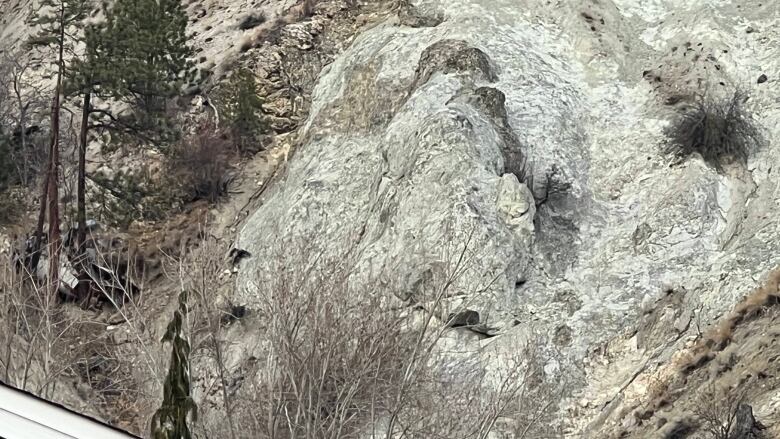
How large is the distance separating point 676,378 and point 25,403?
50.7 feet

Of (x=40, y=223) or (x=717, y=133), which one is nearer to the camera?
(x=717, y=133)

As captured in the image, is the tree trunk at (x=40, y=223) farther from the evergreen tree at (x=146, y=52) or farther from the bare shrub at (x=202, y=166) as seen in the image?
the bare shrub at (x=202, y=166)

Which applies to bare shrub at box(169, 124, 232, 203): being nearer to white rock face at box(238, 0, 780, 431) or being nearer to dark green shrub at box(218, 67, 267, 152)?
dark green shrub at box(218, 67, 267, 152)

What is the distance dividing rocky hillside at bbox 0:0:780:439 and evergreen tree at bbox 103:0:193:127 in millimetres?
2647

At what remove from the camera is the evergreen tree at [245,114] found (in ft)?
92.0

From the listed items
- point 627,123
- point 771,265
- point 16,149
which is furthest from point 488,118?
A: point 16,149

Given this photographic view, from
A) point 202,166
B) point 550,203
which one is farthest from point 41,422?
point 202,166

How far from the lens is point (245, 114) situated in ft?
92.2

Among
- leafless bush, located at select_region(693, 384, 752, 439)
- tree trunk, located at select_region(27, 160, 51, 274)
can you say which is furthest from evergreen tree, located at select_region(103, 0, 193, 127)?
leafless bush, located at select_region(693, 384, 752, 439)

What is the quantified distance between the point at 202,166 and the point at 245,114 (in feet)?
5.59

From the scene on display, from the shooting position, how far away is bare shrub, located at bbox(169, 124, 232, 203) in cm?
2759

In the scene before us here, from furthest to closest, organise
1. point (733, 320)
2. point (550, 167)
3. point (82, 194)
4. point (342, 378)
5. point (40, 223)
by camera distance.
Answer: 1. point (82, 194)
2. point (40, 223)
3. point (550, 167)
4. point (733, 320)
5. point (342, 378)

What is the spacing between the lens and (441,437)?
51.3 ft

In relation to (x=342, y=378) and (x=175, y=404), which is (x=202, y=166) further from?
(x=175, y=404)
